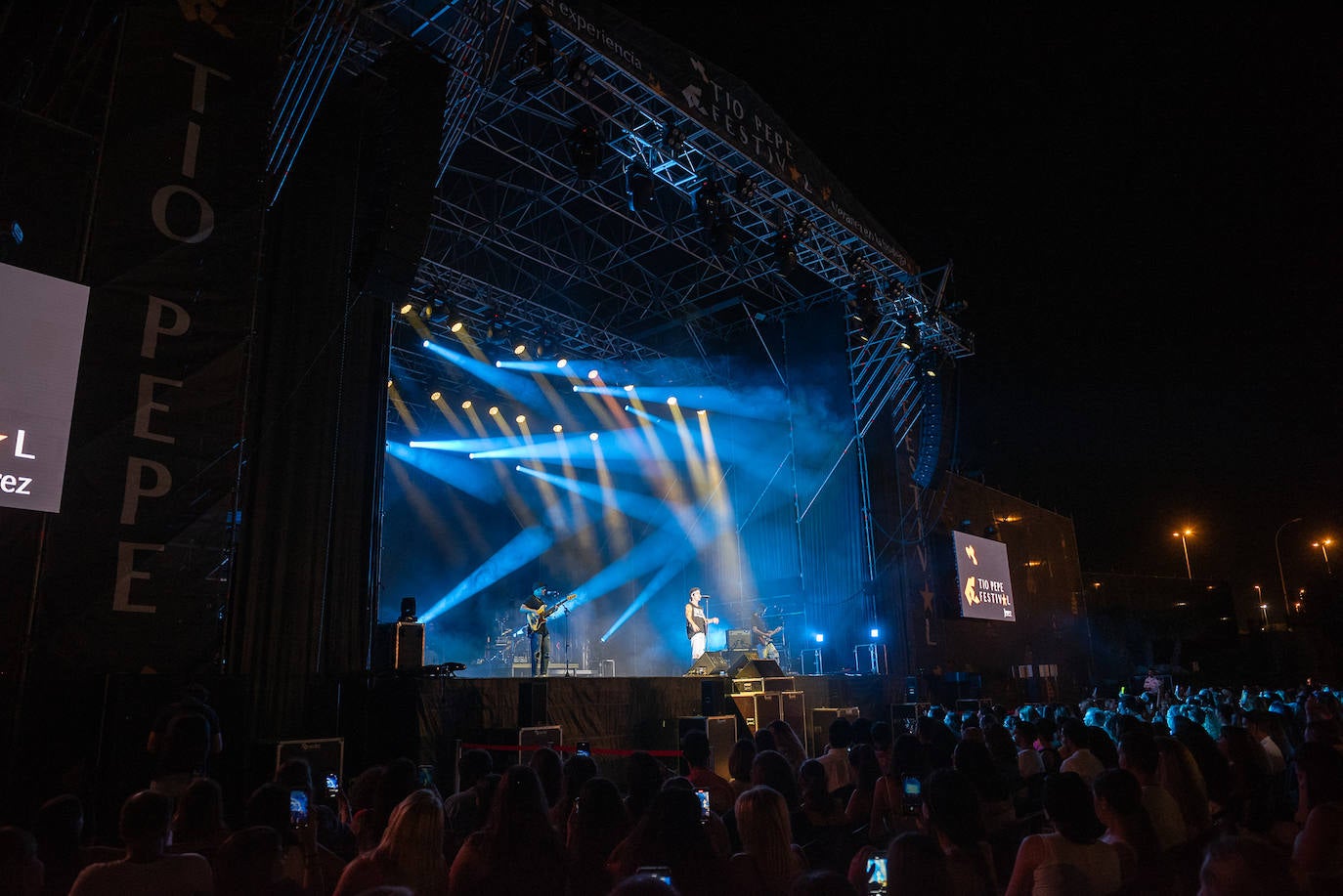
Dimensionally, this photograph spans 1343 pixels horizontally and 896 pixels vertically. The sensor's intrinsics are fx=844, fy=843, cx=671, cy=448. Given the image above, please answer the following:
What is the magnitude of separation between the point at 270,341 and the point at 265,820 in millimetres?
6719

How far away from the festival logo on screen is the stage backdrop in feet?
52.0

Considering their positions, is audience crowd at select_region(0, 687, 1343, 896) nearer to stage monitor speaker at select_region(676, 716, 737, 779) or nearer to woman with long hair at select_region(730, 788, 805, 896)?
woman with long hair at select_region(730, 788, 805, 896)

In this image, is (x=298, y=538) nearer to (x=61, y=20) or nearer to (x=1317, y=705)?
(x=61, y=20)

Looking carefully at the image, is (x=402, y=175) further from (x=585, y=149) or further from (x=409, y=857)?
(x=409, y=857)

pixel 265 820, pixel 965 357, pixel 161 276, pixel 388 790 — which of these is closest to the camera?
pixel 265 820

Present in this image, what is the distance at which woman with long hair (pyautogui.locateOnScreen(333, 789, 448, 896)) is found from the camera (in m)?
2.78

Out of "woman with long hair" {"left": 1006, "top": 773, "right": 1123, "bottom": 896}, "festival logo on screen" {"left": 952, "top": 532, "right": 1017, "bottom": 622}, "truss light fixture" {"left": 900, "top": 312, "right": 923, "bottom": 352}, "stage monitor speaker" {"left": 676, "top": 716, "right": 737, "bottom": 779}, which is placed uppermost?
"truss light fixture" {"left": 900, "top": 312, "right": 923, "bottom": 352}

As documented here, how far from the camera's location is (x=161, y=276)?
6.63m

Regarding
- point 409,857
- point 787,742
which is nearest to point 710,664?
point 787,742

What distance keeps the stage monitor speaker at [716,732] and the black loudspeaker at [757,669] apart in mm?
1373

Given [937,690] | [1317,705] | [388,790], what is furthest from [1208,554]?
[388,790]

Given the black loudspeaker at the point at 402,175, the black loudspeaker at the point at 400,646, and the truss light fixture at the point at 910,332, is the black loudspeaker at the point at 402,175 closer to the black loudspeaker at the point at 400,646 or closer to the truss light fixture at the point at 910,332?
the black loudspeaker at the point at 400,646

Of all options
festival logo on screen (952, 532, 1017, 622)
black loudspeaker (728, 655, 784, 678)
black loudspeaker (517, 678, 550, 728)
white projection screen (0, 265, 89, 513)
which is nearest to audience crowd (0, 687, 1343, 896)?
white projection screen (0, 265, 89, 513)

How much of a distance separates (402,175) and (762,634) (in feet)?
35.4
